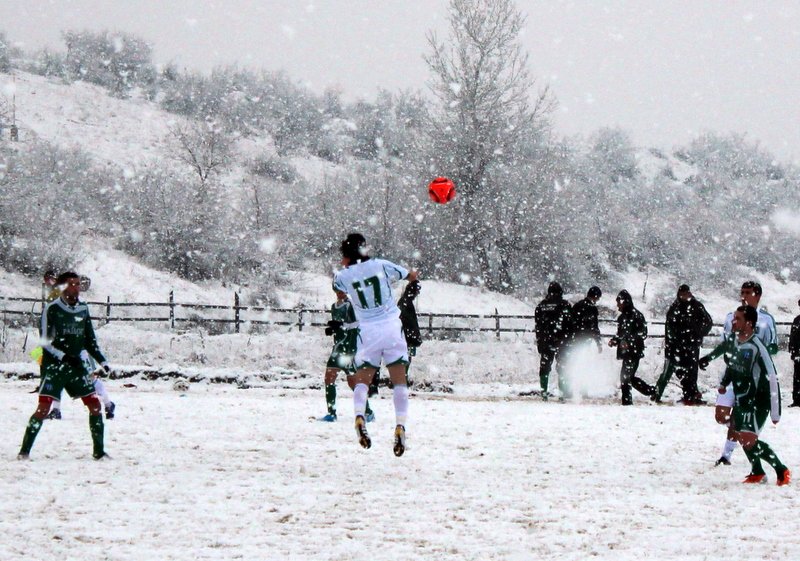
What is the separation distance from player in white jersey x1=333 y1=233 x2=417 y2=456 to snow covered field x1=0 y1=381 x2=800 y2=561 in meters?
0.79

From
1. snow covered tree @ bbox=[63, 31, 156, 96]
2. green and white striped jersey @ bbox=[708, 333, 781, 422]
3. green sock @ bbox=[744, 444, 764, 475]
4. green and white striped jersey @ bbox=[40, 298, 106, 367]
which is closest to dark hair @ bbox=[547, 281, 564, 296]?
green and white striped jersey @ bbox=[708, 333, 781, 422]

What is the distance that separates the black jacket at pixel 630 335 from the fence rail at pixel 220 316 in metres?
8.81

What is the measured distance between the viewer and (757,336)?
26.1 feet

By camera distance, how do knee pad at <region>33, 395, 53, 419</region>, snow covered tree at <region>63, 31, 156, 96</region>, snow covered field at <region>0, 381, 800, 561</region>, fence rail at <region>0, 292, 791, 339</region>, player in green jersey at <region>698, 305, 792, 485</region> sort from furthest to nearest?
1. snow covered tree at <region>63, 31, 156, 96</region>
2. fence rail at <region>0, 292, 791, 339</region>
3. knee pad at <region>33, 395, 53, 419</region>
4. player in green jersey at <region>698, 305, 792, 485</region>
5. snow covered field at <region>0, 381, 800, 561</region>

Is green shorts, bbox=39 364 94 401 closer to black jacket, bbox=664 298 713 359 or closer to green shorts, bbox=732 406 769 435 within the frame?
green shorts, bbox=732 406 769 435

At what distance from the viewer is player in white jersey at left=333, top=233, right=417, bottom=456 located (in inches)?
309

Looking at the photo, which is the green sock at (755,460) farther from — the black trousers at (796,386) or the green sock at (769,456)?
the black trousers at (796,386)

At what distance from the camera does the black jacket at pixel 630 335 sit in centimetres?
1426

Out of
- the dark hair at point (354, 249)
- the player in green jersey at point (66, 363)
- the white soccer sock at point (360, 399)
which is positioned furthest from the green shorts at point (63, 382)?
the dark hair at point (354, 249)

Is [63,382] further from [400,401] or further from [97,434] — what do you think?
[400,401]

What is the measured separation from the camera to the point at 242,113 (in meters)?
65.8

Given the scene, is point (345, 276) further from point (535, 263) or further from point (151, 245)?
point (535, 263)

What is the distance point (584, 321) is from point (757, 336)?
22.6 feet

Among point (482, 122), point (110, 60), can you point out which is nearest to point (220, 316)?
point (482, 122)
